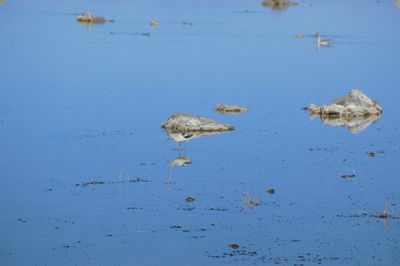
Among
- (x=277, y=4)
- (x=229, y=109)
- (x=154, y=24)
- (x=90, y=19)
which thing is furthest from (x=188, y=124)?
(x=277, y=4)

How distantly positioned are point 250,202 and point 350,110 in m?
9.58

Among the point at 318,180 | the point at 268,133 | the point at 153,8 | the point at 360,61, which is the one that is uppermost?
the point at 153,8

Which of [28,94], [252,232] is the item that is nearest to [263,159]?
[252,232]

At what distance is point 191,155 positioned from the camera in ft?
74.9

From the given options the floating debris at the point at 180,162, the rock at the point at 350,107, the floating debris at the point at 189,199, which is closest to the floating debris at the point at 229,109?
the rock at the point at 350,107

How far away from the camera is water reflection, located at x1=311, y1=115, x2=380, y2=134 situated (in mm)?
26538

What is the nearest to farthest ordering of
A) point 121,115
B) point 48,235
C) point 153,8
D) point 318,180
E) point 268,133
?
point 48,235
point 318,180
point 268,133
point 121,115
point 153,8

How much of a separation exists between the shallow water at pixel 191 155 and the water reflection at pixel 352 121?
10.6 inches

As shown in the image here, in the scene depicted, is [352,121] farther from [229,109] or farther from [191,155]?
[191,155]

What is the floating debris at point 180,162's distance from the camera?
71.8 ft

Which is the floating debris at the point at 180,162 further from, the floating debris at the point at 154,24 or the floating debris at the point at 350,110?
the floating debris at the point at 154,24

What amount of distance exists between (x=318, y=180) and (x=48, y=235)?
6.29m

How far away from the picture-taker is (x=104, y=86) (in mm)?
32406

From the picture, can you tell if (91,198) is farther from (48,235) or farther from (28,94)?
(28,94)
